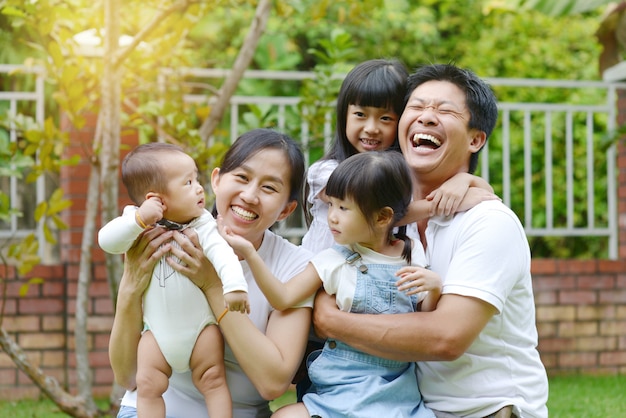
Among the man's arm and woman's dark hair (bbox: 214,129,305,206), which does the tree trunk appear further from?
the man's arm

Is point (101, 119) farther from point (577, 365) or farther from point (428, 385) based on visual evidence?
point (577, 365)

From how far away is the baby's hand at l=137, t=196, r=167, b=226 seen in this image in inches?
96.2

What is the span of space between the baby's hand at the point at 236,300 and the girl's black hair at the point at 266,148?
0.48 meters

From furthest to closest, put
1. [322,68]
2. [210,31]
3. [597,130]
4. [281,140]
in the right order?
[210,31] → [597,130] → [322,68] → [281,140]

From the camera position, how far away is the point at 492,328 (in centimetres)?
254

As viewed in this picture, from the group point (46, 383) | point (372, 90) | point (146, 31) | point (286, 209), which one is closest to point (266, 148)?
point (286, 209)

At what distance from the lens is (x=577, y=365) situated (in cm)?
632

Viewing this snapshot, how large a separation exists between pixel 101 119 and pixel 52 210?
1.69ft

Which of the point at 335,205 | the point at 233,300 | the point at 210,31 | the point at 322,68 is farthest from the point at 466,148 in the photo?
the point at 210,31

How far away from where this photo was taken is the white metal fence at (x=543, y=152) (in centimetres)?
607

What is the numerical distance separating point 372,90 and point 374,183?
694mm

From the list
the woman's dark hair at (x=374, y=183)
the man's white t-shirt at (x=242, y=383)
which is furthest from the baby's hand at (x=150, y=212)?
the woman's dark hair at (x=374, y=183)

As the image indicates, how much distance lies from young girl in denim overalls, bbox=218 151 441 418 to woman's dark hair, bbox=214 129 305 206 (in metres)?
0.18

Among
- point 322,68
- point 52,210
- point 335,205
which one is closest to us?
point 335,205
